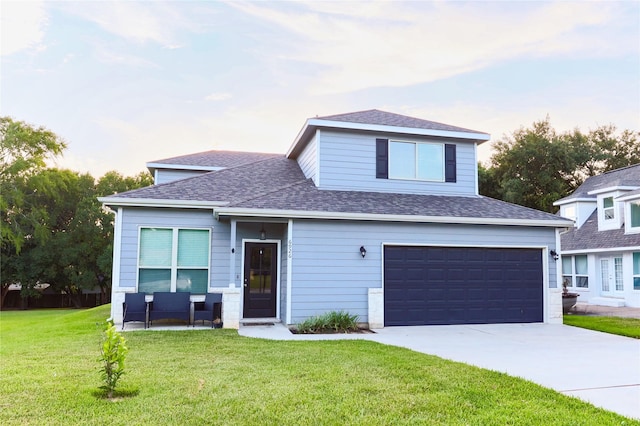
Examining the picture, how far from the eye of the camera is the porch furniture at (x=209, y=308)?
32.8ft

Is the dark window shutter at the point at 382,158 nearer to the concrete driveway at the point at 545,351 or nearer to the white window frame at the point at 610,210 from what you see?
the concrete driveway at the point at 545,351

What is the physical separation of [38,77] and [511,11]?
1558cm

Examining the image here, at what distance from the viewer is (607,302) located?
1747 centimetres

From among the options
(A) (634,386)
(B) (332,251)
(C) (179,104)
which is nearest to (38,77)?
(C) (179,104)

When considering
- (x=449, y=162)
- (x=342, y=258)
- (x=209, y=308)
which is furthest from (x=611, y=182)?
(x=209, y=308)

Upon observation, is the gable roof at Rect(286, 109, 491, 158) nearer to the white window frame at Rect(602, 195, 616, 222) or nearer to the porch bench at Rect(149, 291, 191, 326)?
the porch bench at Rect(149, 291, 191, 326)

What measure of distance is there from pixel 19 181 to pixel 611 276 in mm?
32766

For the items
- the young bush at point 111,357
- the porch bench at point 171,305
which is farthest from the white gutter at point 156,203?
the young bush at point 111,357

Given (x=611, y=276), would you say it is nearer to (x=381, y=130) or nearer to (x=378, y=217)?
(x=381, y=130)

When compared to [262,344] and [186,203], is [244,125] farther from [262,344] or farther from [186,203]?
[262,344]

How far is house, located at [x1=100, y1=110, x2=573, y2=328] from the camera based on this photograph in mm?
10273

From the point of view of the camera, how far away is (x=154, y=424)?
3928mm

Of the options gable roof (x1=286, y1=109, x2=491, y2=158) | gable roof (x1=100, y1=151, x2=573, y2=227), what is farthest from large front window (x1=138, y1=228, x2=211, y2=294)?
gable roof (x1=286, y1=109, x2=491, y2=158)

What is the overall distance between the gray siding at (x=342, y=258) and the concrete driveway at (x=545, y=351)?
971 mm
